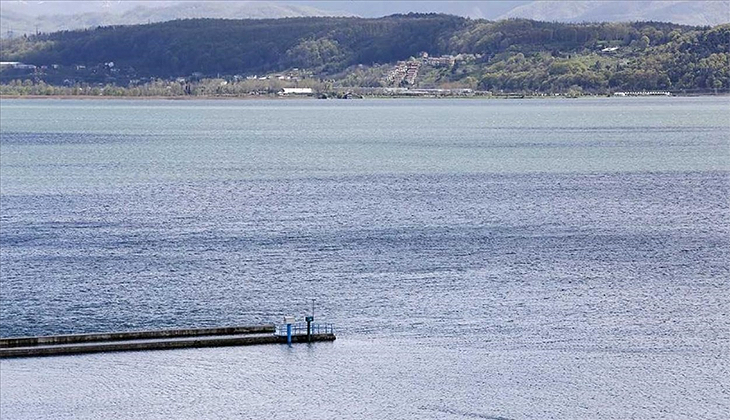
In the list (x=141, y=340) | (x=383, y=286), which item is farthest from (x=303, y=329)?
(x=383, y=286)

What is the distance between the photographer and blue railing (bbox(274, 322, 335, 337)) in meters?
41.0

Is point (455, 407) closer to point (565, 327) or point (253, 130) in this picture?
point (565, 327)

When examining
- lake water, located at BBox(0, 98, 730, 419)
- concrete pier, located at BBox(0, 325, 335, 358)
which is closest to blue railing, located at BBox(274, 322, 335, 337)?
concrete pier, located at BBox(0, 325, 335, 358)

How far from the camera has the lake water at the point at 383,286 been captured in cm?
3538

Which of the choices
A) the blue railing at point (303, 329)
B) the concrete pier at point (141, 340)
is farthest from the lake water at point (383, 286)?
the blue railing at point (303, 329)

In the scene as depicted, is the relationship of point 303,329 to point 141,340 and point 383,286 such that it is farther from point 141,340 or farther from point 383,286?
point 383,286

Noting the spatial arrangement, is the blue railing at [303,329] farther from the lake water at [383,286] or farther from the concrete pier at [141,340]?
the lake water at [383,286]

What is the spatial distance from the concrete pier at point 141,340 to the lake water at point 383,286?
463mm

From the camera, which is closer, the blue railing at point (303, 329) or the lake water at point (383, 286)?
the lake water at point (383, 286)

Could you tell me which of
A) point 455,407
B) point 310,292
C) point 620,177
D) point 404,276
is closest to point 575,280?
point 404,276

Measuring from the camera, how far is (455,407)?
34188mm

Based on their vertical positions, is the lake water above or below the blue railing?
below

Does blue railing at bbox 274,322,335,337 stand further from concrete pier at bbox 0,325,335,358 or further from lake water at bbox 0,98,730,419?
lake water at bbox 0,98,730,419

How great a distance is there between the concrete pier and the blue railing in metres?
0.25
